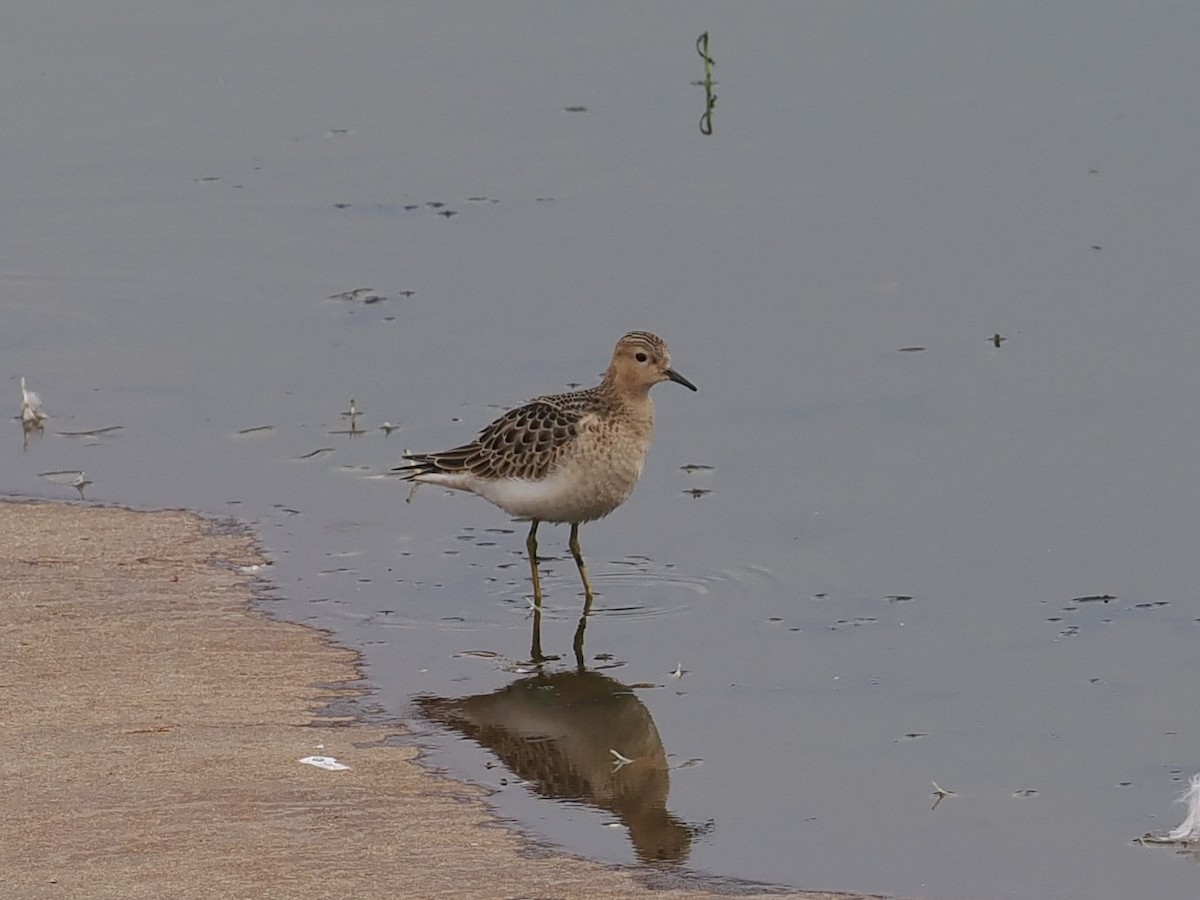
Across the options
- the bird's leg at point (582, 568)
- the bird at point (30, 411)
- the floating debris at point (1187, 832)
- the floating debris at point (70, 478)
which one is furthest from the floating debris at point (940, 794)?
the bird at point (30, 411)

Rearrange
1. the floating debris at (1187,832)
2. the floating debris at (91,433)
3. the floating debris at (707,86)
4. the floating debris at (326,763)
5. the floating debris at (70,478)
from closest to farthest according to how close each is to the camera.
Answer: the floating debris at (1187,832) → the floating debris at (326,763) → the floating debris at (70,478) → the floating debris at (91,433) → the floating debris at (707,86)

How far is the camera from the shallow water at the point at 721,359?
7750mm

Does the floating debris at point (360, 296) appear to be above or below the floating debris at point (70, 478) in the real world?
above

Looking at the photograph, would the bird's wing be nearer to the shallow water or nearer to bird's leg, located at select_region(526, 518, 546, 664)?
bird's leg, located at select_region(526, 518, 546, 664)

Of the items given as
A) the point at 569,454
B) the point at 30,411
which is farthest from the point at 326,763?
the point at 30,411

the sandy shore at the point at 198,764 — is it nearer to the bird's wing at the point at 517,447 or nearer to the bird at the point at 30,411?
the bird's wing at the point at 517,447

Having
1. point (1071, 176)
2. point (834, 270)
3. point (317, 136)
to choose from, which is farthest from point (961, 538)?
point (317, 136)

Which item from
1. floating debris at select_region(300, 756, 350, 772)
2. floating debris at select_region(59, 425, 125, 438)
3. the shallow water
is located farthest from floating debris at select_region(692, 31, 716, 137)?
floating debris at select_region(300, 756, 350, 772)

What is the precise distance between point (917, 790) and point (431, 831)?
5.29 feet

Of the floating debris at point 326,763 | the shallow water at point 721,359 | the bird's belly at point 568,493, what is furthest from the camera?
the bird's belly at point 568,493

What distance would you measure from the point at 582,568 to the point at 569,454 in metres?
0.48

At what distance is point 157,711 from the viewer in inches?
311

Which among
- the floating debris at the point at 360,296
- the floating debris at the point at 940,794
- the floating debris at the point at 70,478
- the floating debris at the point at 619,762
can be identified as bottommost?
the floating debris at the point at 619,762

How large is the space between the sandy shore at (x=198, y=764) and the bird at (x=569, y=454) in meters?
1.04
